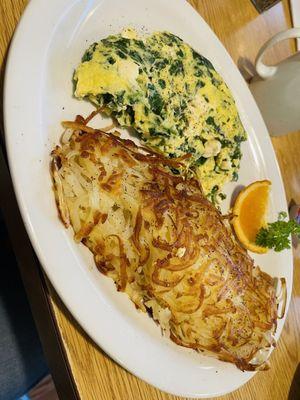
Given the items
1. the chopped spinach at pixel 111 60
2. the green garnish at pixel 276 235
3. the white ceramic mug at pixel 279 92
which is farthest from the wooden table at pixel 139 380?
the green garnish at pixel 276 235

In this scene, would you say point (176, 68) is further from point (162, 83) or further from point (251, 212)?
point (251, 212)

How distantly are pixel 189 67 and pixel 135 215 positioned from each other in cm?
62

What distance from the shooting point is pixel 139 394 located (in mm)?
1331

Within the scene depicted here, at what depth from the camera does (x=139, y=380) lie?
1.33 meters

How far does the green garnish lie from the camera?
168cm

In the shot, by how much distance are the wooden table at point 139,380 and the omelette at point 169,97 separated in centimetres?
28

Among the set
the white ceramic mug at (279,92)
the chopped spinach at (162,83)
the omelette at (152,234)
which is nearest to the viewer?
the omelette at (152,234)

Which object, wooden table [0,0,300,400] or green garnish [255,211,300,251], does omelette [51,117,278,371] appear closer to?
wooden table [0,0,300,400]

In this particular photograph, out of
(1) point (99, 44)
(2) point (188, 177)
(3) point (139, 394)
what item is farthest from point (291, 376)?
(1) point (99, 44)

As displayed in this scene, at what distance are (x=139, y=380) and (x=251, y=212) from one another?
75 centimetres

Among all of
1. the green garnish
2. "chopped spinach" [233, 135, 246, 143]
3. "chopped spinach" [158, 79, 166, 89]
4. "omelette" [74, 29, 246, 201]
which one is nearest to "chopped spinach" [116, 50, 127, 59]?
"omelette" [74, 29, 246, 201]

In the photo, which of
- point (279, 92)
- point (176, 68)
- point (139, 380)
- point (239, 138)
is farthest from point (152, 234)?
point (279, 92)

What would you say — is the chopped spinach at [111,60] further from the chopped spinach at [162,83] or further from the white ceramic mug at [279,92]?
the white ceramic mug at [279,92]

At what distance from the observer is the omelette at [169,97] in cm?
129
